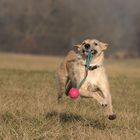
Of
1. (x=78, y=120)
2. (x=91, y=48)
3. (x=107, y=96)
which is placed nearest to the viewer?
(x=107, y=96)

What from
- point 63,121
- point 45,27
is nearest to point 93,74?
point 63,121

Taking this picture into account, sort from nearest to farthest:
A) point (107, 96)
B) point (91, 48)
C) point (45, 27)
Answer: point (107, 96) → point (91, 48) → point (45, 27)

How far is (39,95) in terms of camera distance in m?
10.0

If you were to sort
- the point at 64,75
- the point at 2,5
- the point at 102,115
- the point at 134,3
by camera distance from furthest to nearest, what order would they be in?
1. the point at 134,3
2. the point at 2,5
3. the point at 64,75
4. the point at 102,115

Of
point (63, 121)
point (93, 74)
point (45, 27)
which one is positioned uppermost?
point (45, 27)

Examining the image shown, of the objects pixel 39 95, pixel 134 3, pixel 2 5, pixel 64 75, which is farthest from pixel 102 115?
pixel 134 3

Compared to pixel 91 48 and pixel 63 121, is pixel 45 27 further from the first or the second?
pixel 63 121

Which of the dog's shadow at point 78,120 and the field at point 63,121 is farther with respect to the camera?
the dog's shadow at point 78,120

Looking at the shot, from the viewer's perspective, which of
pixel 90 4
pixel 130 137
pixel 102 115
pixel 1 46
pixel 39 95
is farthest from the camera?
pixel 90 4

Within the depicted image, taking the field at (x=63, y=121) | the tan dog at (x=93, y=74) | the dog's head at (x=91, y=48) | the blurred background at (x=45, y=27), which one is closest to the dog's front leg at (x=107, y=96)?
the tan dog at (x=93, y=74)

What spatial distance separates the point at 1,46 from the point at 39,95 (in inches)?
2586

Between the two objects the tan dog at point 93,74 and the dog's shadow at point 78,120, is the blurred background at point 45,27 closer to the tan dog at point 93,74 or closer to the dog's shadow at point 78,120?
the dog's shadow at point 78,120

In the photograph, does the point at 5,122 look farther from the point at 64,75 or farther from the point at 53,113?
the point at 64,75

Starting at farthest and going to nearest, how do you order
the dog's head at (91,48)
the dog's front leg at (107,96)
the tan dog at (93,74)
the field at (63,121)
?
the dog's head at (91,48) → the tan dog at (93,74) → the dog's front leg at (107,96) → the field at (63,121)
